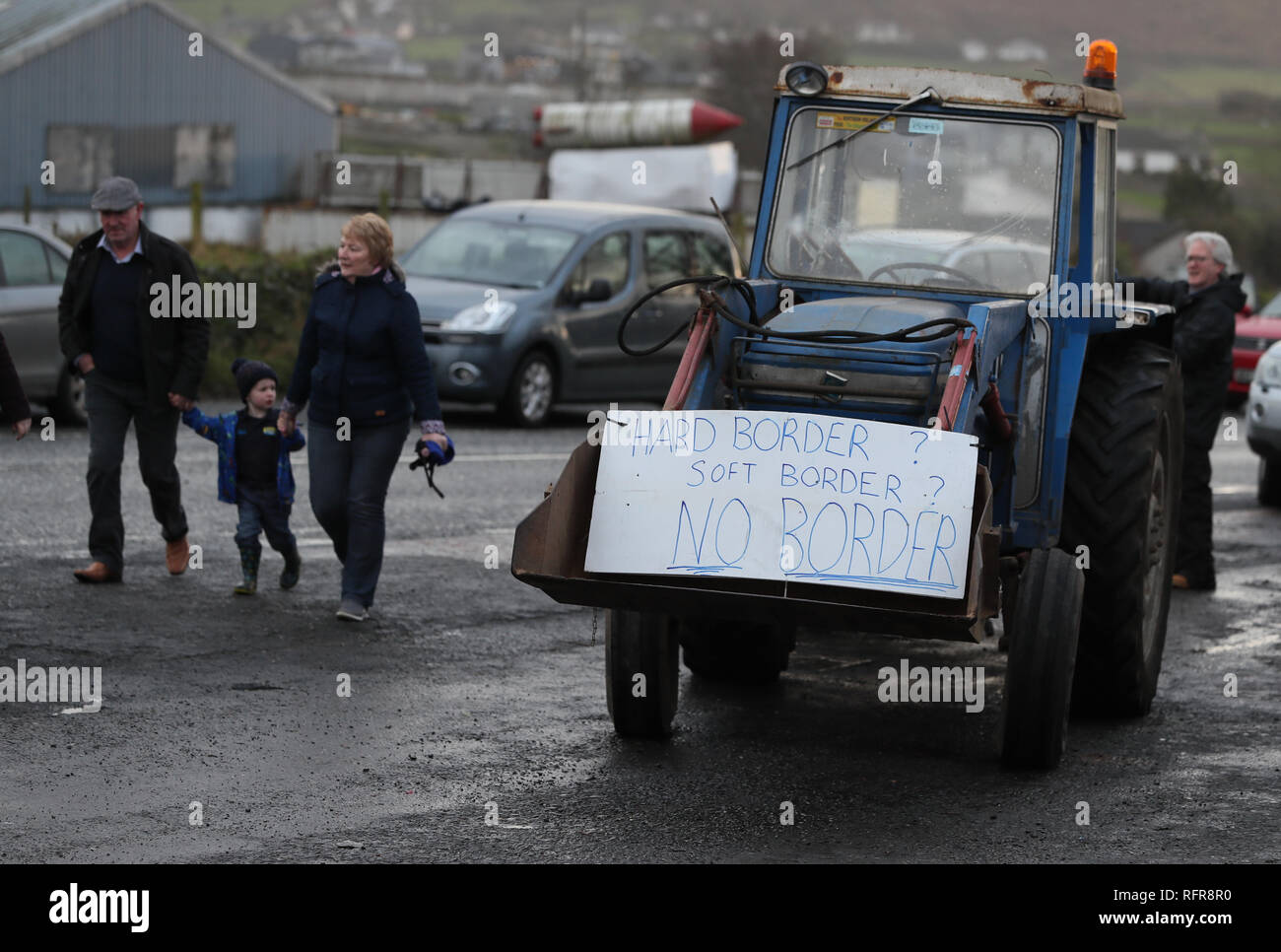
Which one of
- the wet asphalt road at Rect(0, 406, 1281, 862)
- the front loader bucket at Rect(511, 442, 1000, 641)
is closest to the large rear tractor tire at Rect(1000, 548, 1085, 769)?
the wet asphalt road at Rect(0, 406, 1281, 862)

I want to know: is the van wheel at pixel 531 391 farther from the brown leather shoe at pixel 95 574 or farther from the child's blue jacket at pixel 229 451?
the brown leather shoe at pixel 95 574

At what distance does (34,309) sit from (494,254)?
4.63 metres

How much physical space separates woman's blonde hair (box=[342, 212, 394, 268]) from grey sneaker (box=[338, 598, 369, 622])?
1.55m

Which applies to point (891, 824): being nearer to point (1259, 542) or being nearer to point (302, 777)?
point (302, 777)

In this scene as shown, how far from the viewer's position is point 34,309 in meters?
15.3

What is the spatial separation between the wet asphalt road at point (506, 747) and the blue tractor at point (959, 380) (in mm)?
355

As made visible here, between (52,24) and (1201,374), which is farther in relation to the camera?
(52,24)

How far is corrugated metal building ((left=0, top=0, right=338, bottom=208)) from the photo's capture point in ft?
158

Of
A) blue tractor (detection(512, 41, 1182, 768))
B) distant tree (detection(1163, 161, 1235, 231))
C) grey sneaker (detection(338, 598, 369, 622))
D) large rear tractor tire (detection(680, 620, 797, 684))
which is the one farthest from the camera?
distant tree (detection(1163, 161, 1235, 231))

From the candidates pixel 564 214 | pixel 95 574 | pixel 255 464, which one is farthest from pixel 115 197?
pixel 564 214

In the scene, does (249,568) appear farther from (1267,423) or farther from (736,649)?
(1267,423)

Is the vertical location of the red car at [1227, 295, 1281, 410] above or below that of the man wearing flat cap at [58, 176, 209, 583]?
below

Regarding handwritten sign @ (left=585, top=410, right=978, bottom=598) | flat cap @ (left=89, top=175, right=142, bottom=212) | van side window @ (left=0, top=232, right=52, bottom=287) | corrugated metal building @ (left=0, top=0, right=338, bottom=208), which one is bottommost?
handwritten sign @ (left=585, top=410, right=978, bottom=598)

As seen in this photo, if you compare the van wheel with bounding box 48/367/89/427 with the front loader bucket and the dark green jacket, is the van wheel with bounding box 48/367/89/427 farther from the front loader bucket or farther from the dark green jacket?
the front loader bucket
